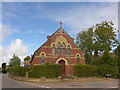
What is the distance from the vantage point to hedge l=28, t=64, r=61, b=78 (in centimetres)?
2650

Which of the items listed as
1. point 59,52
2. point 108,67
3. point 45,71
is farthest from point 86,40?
point 45,71

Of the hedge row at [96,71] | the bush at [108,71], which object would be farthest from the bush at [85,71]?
the bush at [108,71]

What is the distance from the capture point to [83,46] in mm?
50906

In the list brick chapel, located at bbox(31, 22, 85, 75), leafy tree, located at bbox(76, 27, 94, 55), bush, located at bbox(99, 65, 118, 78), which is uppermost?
leafy tree, located at bbox(76, 27, 94, 55)

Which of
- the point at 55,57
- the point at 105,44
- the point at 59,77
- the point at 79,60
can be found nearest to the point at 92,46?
the point at 105,44

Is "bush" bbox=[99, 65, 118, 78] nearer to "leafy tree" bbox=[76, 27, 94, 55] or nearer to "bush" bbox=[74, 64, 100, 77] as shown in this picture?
"bush" bbox=[74, 64, 100, 77]

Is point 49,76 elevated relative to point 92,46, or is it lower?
lower

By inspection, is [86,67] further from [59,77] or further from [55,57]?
[55,57]

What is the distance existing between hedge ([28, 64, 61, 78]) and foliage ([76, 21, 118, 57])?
67.5 feet

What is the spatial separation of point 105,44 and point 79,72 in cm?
1951

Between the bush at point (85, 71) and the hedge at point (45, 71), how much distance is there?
3648 mm

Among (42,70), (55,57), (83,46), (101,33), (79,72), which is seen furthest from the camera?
(83,46)

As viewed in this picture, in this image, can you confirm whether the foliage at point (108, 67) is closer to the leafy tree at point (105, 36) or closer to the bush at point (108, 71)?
the bush at point (108, 71)

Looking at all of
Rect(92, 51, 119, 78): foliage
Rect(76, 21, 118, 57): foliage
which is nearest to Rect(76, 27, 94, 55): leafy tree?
Rect(76, 21, 118, 57): foliage
